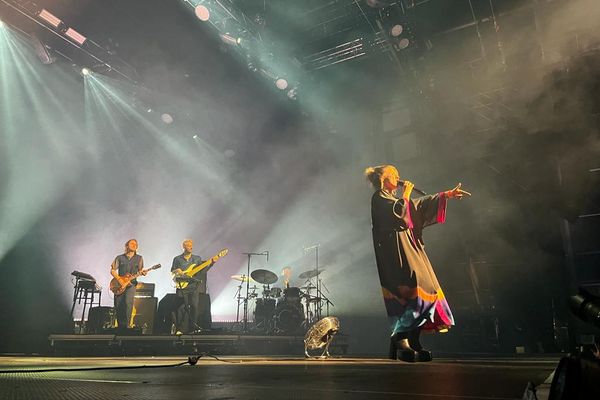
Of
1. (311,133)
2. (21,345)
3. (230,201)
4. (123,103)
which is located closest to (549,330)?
(311,133)

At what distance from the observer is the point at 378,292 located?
791cm

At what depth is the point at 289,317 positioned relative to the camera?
299 inches

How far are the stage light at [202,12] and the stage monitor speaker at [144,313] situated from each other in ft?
16.0

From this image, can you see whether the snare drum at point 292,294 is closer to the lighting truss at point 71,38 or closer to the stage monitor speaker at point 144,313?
the stage monitor speaker at point 144,313

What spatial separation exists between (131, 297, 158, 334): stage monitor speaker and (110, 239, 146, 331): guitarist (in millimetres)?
420

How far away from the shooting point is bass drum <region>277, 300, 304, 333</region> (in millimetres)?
7578

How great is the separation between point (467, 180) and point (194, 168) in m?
6.75

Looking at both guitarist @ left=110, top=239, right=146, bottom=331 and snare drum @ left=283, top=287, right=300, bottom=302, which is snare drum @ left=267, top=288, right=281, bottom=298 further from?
guitarist @ left=110, top=239, right=146, bottom=331

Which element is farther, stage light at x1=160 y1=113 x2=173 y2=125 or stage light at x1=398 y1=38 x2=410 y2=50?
stage light at x1=160 y1=113 x2=173 y2=125

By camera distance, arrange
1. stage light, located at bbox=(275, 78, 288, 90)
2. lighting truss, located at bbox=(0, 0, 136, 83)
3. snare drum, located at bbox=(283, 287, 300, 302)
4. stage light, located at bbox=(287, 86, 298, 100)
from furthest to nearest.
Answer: stage light, located at bbox=(287, 86, 298, 100)
stage light, located at bbox=(275, 78, 288, 90)
snare drum, located at bbox=(283, 287, 300, 302)
lighting truss, located at bbox=(0, 0, 136, 83)

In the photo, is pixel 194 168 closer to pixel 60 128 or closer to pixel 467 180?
pixel 60 128

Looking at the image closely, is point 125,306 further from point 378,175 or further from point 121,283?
point 378,175

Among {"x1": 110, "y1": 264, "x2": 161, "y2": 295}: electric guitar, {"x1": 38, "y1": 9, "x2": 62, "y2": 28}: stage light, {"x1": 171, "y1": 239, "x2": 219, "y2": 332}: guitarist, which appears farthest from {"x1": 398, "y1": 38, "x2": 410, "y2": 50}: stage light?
{"x1": 110, "y1": 264, "x2": 161, "y2": 295}: electric guitar

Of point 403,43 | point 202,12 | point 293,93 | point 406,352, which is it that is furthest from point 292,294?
point 202,12
